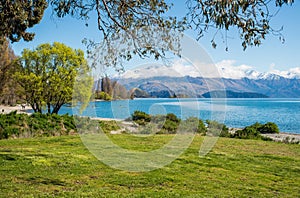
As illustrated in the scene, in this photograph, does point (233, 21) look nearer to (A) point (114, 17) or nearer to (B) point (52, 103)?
(A) point (114, 17)

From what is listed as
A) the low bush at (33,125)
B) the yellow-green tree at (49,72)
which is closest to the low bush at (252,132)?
the low bush at (33,125)

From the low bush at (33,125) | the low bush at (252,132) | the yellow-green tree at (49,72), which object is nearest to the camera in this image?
the low bush at (33,125)

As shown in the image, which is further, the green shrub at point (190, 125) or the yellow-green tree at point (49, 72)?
the yellow-green tree at point (49, 72)

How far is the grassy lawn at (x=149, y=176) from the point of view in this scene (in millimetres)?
4941

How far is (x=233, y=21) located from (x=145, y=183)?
3.09 meters

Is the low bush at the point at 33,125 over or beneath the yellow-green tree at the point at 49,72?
beneath

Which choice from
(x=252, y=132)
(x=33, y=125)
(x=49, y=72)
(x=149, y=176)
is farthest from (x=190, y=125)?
(x=49, y=72)

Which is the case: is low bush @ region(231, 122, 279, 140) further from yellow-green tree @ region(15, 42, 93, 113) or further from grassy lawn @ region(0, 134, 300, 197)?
yellow-green tree @ region(15, 42, 93, 113)

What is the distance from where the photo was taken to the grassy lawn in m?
4.94

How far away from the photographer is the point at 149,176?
19.7ft

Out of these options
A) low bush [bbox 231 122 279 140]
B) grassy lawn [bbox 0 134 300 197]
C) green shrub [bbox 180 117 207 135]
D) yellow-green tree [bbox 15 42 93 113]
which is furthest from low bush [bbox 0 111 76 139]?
yellow-green tree [bbox 15 42 93 113]

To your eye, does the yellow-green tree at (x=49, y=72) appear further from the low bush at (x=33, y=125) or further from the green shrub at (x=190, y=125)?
the green shrub at (x=190, y=125)

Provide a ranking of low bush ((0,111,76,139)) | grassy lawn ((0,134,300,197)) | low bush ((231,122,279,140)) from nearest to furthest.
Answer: grassy lawn ((0,134,300,197)) → low bush ((0,111,76,139)) → low bush ((231,122,279,140))

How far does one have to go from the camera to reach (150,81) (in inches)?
260
